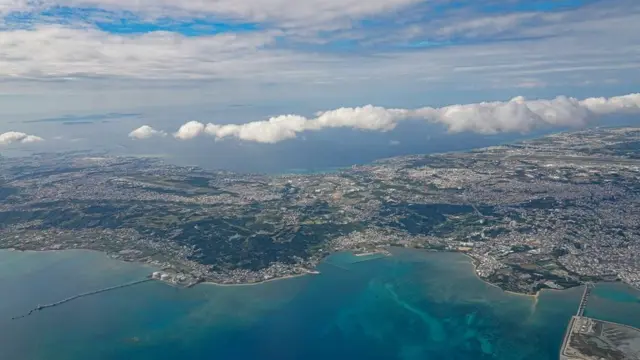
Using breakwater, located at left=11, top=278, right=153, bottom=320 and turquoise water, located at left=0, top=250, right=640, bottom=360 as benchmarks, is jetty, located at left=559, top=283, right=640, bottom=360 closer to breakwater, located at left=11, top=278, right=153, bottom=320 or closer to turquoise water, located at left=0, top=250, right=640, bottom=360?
turquoise water, located at left=0, top=250, right=640, bottom=360

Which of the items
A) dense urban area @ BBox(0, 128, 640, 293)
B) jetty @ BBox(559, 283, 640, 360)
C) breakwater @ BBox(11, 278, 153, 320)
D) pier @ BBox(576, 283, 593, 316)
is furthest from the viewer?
dense urban area @ BBox(0, 128, 640, 293)

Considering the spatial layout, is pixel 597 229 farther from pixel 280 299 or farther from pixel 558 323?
pixel 280 299

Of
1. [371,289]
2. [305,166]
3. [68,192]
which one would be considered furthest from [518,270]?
[305,166]

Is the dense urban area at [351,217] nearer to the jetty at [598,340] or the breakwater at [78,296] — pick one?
the breakwater at [78,296]

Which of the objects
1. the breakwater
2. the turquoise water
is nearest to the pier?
the turquoise water

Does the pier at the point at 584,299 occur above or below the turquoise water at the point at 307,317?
above

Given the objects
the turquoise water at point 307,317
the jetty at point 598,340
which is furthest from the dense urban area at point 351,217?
the jetty at point 598,340

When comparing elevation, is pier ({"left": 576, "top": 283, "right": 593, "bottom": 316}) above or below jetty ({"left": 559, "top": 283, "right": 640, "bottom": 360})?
above
